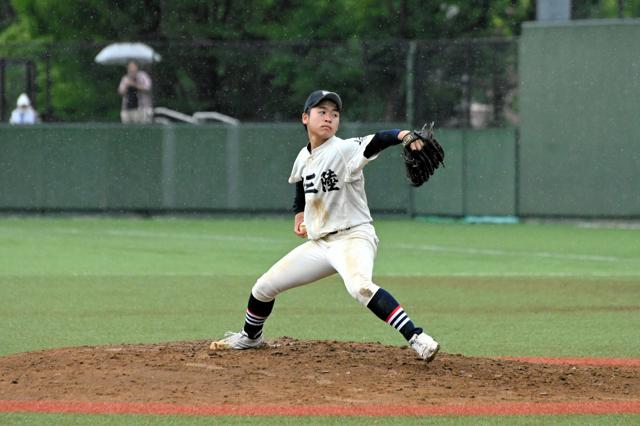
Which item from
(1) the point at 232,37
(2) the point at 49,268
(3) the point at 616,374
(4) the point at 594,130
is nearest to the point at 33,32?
(1) the point at 232,37

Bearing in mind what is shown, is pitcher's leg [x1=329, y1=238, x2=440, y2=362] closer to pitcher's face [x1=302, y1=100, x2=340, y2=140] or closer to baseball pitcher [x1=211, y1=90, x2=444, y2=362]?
baseball pitcher [x1=211, y1=90, x2=444, y2=362]

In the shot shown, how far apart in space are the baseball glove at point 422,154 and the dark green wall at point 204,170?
15.9 m

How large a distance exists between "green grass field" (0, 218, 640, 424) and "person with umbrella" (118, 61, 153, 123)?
2769 mm

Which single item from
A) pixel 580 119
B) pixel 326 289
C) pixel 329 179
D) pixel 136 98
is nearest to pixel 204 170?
pixel 136 98

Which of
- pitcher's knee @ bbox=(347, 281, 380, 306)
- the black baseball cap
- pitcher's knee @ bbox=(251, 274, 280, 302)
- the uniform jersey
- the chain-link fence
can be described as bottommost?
pitcher's knee @ bbox=(251, 274, 280, 302)

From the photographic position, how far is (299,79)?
24.1 meters

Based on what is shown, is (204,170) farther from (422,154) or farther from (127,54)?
(422,154)

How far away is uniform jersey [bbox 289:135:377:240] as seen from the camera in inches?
322

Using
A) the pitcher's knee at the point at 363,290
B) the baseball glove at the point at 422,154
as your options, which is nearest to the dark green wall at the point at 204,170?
the pitcher's knee at the point at 363,290

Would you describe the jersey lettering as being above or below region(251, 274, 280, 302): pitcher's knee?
above

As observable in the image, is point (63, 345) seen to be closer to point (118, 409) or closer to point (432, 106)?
point (118, 409)

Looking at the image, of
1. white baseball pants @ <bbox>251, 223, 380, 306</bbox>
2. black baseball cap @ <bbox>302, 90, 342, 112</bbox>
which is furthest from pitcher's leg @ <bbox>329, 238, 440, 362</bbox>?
black baseball cap @ <bbox>302, 90, 342, 112</bbox>

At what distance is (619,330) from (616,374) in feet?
8.89

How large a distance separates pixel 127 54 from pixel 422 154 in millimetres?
17718
